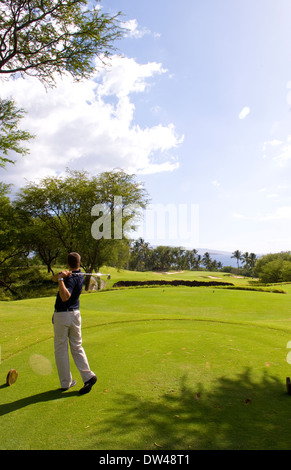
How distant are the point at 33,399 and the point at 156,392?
6.89 feet

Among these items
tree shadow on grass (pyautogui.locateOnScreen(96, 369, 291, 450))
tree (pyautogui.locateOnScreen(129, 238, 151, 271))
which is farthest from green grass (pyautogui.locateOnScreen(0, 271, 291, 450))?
tree (pyautogui.locateOnScreen(129, 238, 151, 271))

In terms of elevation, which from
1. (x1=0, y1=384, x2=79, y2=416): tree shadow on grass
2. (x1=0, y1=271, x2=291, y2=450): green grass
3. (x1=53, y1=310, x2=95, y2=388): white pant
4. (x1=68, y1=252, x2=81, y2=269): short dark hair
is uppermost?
(x1=68, y1=252, x2=81, y2=269): short dark hair

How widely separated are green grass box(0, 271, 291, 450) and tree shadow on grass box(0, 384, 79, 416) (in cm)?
2

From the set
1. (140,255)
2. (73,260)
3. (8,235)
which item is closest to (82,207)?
(8,235)

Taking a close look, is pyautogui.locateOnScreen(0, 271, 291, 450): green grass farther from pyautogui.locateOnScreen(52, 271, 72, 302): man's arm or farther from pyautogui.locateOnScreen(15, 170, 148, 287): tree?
pyautogui.locateOnScreen(15, 170, 148, 287): tree

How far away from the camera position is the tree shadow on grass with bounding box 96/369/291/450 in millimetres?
3111

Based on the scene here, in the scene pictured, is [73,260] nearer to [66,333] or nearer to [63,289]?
[63,289]

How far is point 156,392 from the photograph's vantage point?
4.43 meters

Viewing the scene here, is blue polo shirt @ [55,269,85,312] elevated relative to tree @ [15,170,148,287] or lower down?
lower down

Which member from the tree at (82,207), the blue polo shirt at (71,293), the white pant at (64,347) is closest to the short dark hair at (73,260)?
the blue polo shirt at (71,293)

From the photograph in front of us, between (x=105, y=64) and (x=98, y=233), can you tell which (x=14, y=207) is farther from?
(x=105, y=64)

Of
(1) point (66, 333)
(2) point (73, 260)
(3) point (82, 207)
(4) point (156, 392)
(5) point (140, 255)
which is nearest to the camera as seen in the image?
(4) point (156, 392)

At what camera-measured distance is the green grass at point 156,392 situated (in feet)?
10.7
